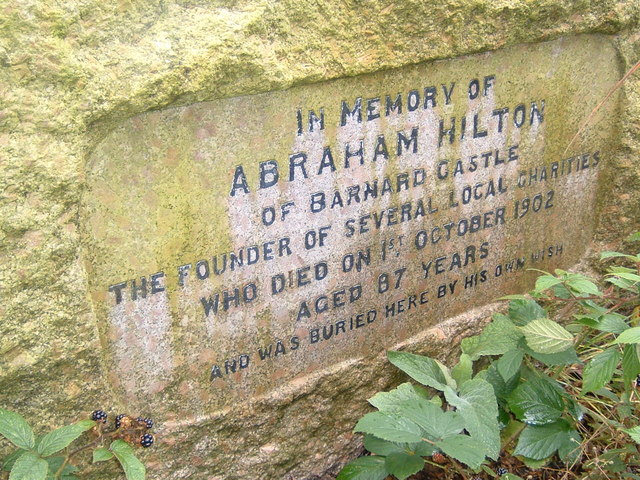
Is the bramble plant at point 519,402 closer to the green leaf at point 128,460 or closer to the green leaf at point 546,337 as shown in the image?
the green leaf at point 546,337

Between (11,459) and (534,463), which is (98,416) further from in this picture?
(534,463)

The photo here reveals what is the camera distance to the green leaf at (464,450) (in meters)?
1.58

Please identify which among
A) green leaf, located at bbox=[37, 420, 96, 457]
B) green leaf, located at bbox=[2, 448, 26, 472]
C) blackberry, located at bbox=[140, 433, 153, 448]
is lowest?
blackberry, located at bbox=[140, 433, 153, 448]

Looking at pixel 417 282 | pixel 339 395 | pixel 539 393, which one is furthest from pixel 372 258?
pixel 539 393

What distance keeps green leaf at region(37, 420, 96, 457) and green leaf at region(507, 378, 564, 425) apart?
103 cm

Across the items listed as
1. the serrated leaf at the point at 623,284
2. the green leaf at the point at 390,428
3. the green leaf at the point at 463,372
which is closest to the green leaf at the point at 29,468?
the green leaf at the point at 390,428

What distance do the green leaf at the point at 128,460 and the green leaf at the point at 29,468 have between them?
15cm

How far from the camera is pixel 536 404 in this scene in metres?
1.94

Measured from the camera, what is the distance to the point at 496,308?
7.60 feet

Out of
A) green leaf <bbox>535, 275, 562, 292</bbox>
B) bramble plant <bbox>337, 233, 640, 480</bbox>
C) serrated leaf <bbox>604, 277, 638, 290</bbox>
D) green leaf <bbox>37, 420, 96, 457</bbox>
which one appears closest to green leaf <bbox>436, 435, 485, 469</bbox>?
bramble plant <bbox>337, 233, 640, 480</bbox>

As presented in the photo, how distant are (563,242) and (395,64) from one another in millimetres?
940

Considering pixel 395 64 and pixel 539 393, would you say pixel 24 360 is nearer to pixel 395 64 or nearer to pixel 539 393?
pixel 395 64

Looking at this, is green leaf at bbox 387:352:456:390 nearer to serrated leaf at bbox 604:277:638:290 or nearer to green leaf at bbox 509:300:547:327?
green leaf at bbox 509:300:547:327

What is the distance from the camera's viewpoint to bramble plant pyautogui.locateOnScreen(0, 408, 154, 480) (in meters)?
1.46
